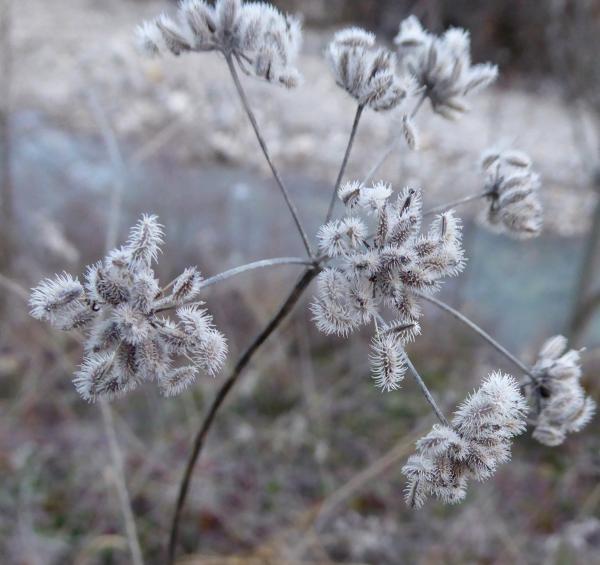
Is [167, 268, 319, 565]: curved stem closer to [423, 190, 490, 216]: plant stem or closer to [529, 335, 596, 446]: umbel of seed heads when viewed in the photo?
[423, 190, 490, 216]: plant stem

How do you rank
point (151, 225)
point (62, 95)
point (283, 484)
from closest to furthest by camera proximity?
point (151, 225), point (283, 484), point (62, 95)

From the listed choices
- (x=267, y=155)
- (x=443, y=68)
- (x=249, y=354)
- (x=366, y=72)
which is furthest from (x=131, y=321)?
(x=443, y=68)

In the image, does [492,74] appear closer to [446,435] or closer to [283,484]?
[446,435]

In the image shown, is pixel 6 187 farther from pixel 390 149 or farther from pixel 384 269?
pixel 384 269

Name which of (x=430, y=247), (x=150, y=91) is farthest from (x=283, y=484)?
(x=150, y=91)

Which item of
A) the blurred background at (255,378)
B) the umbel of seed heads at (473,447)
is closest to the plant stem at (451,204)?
the blurred background at (255,378)

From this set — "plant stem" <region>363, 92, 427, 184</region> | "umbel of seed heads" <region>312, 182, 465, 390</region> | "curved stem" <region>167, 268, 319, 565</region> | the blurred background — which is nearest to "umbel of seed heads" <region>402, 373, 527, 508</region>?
"umbel of seed heads" <region>312, 182, 465, 390</region>

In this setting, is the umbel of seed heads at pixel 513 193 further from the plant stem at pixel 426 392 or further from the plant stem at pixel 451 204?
the plant stem at pixel 426 392
